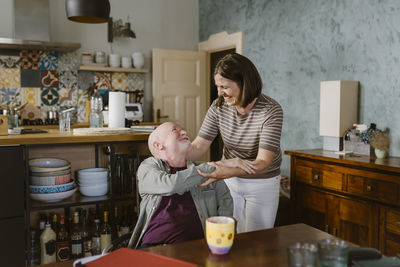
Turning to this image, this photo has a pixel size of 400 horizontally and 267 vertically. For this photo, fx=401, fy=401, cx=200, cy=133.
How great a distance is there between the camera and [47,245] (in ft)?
7.82

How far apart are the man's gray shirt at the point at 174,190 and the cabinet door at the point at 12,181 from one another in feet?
2.52

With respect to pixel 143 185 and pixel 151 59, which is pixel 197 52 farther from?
pixel 143 185

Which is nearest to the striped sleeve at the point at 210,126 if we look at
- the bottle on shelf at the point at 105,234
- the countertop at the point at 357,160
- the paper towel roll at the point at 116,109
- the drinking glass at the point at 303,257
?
the paper towel roll at the point at 116,109

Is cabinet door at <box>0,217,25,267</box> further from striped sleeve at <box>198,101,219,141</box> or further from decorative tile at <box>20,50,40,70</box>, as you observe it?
decorative tile at <box>20,50,40,70</box>

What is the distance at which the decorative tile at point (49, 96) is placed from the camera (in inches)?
215

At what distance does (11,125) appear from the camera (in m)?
2.96

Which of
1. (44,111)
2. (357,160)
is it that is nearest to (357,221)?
(357,160)

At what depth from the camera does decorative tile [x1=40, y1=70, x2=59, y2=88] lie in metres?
5.44

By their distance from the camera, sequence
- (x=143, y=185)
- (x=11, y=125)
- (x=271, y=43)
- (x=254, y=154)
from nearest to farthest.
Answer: (x=143, y=185) → (x=254, y=154) → (x=11, y=125) → (x=271, y=43)

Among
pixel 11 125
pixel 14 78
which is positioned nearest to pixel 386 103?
pixel 11 125

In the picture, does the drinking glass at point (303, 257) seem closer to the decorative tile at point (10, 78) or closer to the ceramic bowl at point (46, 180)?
the ceramic bowl at point (46, 180)

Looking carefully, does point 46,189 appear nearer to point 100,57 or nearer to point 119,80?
point 100,57

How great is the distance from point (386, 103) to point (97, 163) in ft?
7.70

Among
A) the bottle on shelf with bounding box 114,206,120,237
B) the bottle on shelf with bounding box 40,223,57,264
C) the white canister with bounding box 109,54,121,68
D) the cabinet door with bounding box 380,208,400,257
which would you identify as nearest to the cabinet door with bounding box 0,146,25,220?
the bottle on shelf with bounding box 40,223,57,264
